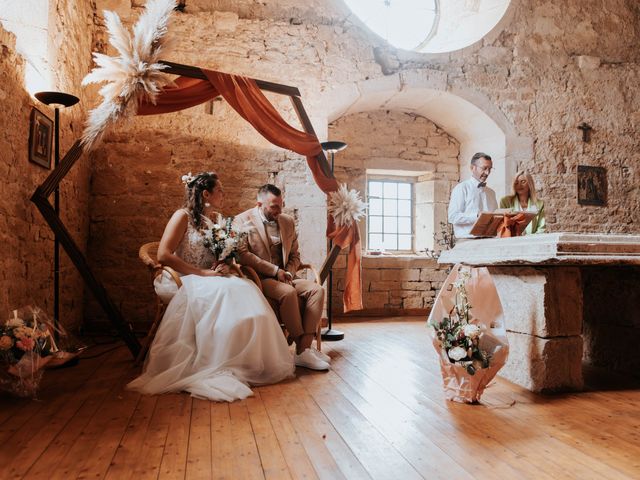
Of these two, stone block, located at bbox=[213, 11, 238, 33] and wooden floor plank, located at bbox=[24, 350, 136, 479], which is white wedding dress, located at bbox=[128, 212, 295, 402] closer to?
wooden floor plank, located at bbox=[24, 350, 136, 479]

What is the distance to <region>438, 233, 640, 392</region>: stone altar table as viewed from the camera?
2.83 m

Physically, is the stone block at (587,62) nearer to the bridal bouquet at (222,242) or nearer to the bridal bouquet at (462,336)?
the bridal bouquet at (462,336)

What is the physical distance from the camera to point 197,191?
146 inches

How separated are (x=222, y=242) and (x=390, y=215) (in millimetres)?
4708

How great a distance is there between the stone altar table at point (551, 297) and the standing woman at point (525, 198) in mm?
1200

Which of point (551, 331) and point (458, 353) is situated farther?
point (551, 331)

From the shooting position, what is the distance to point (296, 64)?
20.0 ft

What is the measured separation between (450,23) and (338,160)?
2.84 meters

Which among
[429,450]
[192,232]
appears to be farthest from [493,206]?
[429,450]

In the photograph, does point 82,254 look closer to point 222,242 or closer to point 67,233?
point 67,233

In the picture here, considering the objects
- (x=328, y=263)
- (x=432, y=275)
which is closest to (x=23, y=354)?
(x=328, y=263)

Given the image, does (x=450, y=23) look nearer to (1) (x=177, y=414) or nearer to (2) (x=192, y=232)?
(2) (x=192, y=232)

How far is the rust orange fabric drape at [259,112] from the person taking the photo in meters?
4.09

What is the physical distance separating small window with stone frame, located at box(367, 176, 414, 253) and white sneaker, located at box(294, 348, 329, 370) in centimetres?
420
